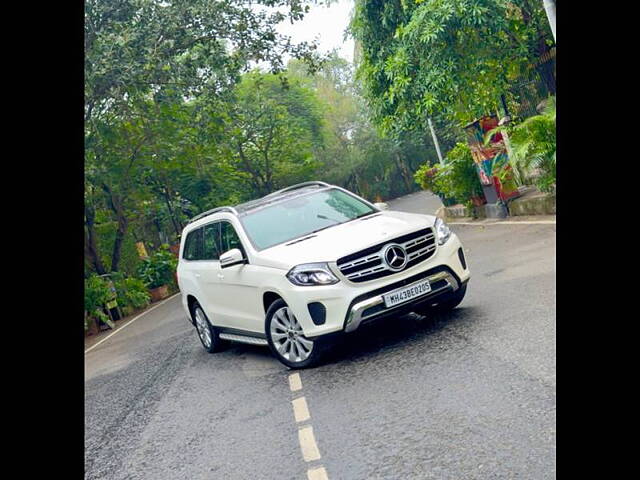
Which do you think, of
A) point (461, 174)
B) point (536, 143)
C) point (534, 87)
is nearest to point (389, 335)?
point (536, 143)

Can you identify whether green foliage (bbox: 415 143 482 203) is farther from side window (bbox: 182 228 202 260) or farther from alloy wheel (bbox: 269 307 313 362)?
alloy wheel (bbox: 269 307 313 362)

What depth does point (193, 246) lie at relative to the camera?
10805 mm

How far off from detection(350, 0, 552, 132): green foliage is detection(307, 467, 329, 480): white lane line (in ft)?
37.7

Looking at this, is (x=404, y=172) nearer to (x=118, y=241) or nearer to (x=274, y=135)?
(x=274, y=135)

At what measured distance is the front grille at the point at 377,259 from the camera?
7621 mm

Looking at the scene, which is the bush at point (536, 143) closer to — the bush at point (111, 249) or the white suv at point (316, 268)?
the white suv at point (316, 268)

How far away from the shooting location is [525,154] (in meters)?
14.0

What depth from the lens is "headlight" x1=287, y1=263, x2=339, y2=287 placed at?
7.59m

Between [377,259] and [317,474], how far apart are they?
10.0ft

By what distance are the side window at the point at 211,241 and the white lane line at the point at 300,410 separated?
3223 millimetres

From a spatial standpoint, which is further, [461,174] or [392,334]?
[461,174]

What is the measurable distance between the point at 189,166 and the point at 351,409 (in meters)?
29.1

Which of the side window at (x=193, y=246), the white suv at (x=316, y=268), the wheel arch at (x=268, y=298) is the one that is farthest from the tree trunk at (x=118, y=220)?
the wheel arch at (x=268, y=298)
